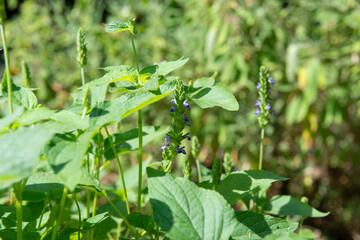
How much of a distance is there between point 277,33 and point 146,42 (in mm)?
1073

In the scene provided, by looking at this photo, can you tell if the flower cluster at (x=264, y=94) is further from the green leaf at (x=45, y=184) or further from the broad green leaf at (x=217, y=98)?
the green leaf at (x=45, y=184)

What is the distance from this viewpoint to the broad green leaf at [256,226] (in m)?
0.67

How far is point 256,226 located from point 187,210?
0.15 metres

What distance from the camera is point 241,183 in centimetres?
72

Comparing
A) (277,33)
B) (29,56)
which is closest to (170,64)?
(277,33)

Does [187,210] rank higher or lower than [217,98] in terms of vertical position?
lower

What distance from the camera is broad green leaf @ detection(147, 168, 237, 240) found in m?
0.56

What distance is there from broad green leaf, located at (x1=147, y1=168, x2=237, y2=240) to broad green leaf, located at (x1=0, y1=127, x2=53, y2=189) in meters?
0.20

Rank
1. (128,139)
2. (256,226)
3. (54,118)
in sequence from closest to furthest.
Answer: (54,118)
(256,226)
(128,139)

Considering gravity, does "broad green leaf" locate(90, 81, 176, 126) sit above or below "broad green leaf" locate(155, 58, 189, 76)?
below

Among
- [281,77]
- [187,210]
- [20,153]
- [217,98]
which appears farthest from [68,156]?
[281,77]

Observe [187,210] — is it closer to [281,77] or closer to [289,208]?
[289,208]

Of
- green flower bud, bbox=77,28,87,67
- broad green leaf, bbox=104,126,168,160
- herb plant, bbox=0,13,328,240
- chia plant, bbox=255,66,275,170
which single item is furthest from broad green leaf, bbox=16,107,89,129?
chia plant, bbox=255,66,275,170

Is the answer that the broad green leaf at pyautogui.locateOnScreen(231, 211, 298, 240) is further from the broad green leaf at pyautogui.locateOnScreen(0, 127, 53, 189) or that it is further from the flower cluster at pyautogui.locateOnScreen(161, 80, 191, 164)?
the broad green leaf at pyautogui.locateOnScreen(0, 127, 53, 189)
